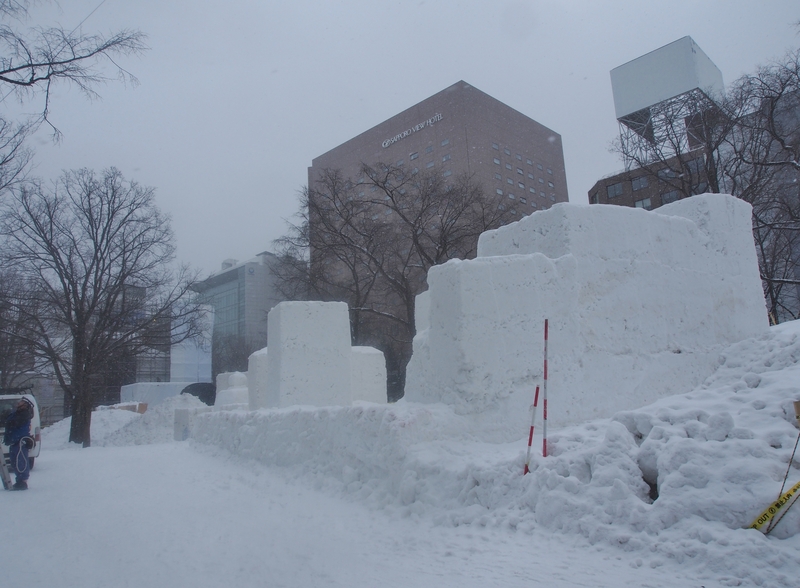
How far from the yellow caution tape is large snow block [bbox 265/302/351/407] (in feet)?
32.6

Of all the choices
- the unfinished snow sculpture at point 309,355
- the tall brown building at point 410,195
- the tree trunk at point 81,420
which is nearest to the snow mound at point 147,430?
the tree trunk at point 81,420

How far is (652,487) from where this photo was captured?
5.04 meters

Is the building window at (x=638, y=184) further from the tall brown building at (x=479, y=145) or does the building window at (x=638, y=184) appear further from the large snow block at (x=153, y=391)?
the large snow block at (x=153, y=391)

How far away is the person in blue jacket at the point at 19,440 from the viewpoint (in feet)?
28.8

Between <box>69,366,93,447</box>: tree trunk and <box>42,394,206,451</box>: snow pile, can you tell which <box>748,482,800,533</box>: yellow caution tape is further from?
<box>42,394,206,451</box>: snow pile

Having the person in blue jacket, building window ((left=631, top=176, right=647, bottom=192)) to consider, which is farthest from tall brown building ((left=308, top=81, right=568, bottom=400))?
the person in blue jacket

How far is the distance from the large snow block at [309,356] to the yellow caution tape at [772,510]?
32.6 ft

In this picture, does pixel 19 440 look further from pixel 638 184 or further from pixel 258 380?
pixel 638 184

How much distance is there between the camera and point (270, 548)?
5.25m

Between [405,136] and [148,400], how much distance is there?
35.1 m

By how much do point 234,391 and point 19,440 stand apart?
49.6ft

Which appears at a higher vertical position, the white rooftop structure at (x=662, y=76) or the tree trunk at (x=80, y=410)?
the white rooftop structure at (x=662, y=76)

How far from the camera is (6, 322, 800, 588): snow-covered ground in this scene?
4223 mm

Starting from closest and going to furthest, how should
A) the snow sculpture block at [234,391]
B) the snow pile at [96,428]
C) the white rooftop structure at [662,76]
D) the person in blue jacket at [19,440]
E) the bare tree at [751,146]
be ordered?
the person in blue jacket at [19,440] → the bare tree at [751,146] → the snow sculpture block at [234,391] → the snow pile at [96,428] → the white rooftop structure at [662,76]
